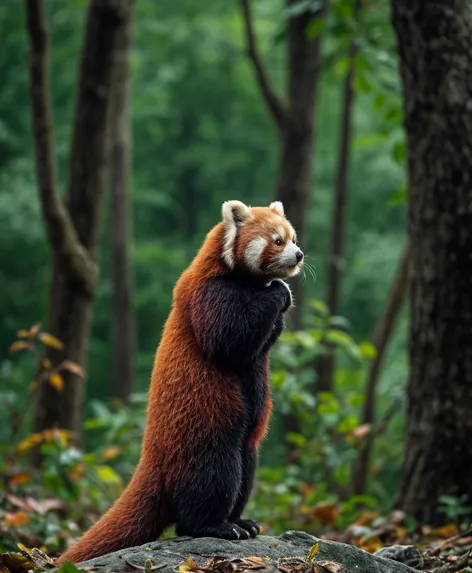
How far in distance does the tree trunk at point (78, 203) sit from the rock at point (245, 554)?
12.4ft

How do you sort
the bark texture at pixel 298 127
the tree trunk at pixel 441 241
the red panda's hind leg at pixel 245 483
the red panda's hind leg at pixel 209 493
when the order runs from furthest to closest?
the bark texture at pixel 298 127
the tree trunk at pixel 441 241
the red panda's hind leg at pixel 245 483
the red panda's hind leg at pixel 209 493

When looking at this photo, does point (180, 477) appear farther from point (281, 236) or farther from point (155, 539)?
point (281, 236)

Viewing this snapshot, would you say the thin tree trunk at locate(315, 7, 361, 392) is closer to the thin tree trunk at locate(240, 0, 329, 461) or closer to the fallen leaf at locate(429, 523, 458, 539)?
the thin tree trunk at locate(240, 0, 329, 461)

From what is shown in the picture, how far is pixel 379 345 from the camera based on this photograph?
9.20 meters

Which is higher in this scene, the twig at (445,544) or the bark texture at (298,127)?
the bark texture at (298,127)

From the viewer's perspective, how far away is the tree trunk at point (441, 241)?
5855mm

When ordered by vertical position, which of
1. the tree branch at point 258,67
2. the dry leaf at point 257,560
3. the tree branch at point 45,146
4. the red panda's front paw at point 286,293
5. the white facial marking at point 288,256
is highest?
the tree branch at point 258,67

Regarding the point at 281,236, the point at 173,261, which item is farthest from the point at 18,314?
the point at 281,236

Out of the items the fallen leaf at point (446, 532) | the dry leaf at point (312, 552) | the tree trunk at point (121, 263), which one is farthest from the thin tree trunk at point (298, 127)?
the dry leaf at point (312, 552)

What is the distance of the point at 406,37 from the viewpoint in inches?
237

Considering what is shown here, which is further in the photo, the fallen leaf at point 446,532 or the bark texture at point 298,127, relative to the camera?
the bark texture at point 298,127

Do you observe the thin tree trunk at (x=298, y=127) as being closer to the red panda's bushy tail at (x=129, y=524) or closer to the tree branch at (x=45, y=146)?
the tree branch at (x=45, y=146)

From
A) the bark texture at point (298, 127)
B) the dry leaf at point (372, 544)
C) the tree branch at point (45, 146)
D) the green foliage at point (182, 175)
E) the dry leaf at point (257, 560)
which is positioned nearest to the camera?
the dry leaf at point (257, 560)

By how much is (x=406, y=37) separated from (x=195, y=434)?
3283mm
